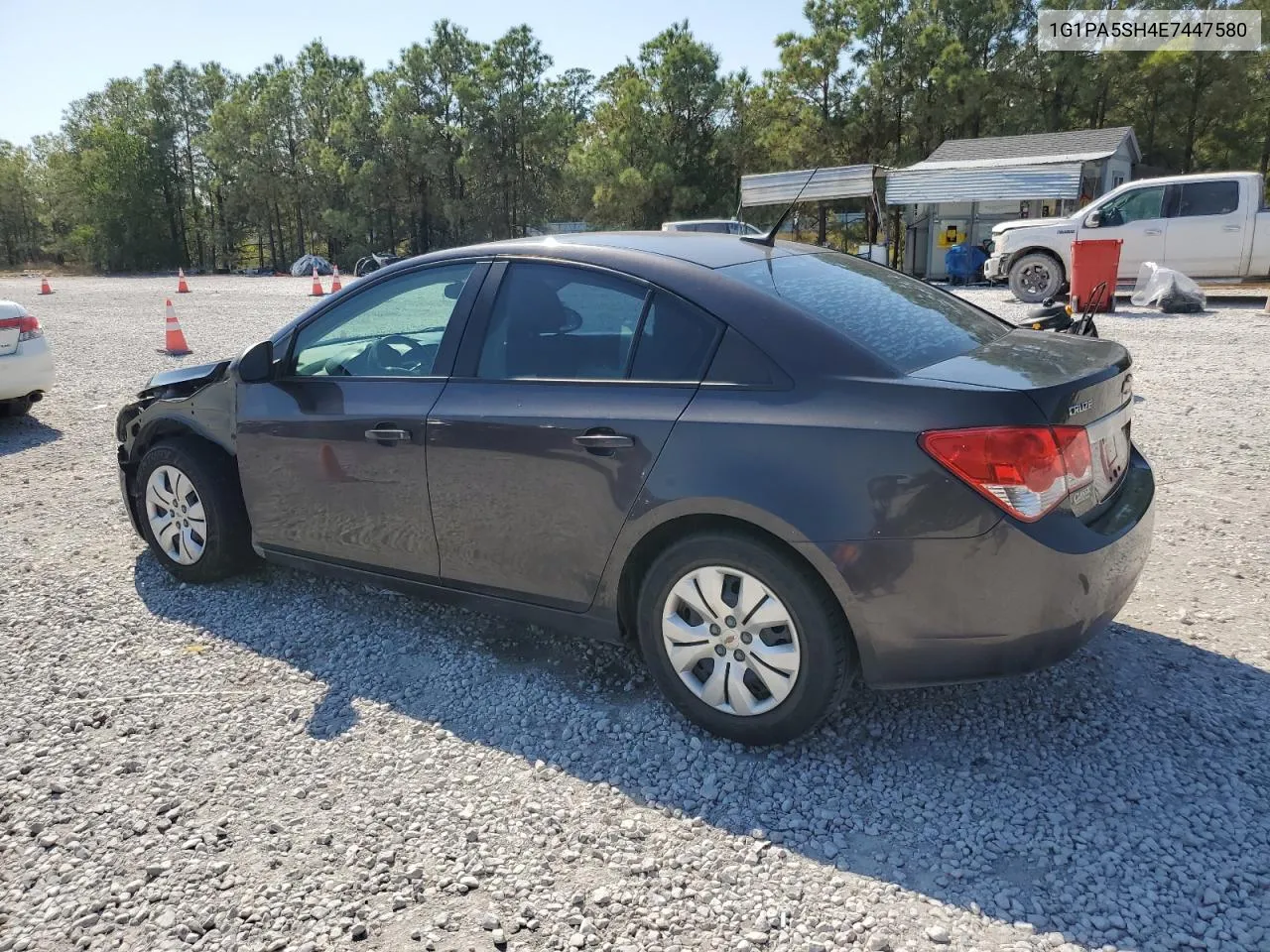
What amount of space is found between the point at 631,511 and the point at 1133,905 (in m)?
1.71

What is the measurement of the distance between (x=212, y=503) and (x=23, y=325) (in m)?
5.28

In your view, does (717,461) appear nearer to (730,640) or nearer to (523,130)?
(730,640)

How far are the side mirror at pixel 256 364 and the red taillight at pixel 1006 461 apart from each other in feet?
9.20

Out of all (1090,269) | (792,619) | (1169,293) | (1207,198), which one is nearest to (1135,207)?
(1207,198)

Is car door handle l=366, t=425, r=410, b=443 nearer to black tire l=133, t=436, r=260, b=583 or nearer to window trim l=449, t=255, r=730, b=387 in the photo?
window trim l=449, t=255, r=730, b=387

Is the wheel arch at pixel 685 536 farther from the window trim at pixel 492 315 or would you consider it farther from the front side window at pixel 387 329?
the front side window at pixel 387 329

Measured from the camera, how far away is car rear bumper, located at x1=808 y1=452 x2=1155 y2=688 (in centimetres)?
253

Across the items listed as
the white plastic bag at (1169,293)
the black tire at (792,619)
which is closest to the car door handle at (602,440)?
the black tire at (792,619)

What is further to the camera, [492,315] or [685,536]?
[492,315]

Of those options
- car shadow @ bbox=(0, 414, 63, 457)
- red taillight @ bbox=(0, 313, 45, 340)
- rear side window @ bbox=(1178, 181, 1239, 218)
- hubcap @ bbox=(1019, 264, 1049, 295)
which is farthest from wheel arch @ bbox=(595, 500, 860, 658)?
rear side window @ bbox=(1178, 181, 1239, 218)

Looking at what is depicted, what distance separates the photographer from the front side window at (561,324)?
3150mm

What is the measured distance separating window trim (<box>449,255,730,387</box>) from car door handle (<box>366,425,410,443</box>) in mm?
295

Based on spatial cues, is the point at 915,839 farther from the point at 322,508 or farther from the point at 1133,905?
the point at 322,508

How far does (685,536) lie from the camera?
2.92 m
